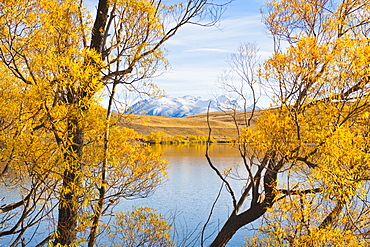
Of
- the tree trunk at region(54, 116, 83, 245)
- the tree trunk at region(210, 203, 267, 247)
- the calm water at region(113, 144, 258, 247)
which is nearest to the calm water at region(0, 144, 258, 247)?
the calm water at region(113, 144, 258, 247)

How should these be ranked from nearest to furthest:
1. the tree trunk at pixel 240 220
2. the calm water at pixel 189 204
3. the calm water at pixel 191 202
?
the tree trunk at pixel 240 220 → the calm water at pixel 189 204 → the calm water at pixel 191 202

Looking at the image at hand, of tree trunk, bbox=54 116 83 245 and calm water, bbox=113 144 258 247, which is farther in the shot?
calm water, bbox=113 144 258 247

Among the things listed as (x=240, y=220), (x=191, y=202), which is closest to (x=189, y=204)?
(x=191, y=202)

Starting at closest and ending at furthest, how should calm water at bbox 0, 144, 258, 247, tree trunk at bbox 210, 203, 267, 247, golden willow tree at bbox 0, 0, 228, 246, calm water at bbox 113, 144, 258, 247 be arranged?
golden willow tree at bbox 0, 0, 228, 246, tree trunk at bbox 210, 203, 267, 247, calm water at bbox 0, 144, 258, 247, calm water at bbox 113, 144, 258, 247

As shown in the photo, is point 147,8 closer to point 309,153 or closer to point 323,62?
point 323,62

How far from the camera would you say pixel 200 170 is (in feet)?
89.4

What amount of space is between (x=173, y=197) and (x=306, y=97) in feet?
43.8

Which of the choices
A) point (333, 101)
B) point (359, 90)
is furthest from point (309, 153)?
point (359, 90)

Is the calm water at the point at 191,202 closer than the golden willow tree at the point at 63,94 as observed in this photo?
No

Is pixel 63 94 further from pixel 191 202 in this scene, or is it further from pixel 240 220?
pixel 191 202

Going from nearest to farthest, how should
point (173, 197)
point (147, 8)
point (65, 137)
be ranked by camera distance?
1. point (65, 137)
2. point (147, 8)
3. point (173, 197)

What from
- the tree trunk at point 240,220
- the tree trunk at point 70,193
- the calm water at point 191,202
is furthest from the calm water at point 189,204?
the tree trunk at point 70,193

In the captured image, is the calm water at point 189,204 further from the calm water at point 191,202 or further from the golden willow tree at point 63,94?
the golden willow tree at point 63,94

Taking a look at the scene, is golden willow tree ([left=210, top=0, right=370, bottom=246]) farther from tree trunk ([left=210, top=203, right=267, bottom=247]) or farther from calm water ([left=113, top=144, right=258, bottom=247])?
calm water ([left=113, top=144, right=258, bottom=247])
